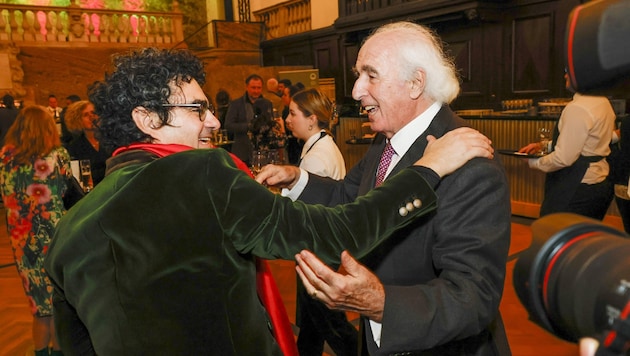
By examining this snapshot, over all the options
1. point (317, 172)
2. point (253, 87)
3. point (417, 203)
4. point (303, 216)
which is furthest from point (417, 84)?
point (253, 87)

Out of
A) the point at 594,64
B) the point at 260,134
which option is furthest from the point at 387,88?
the point at 260,134

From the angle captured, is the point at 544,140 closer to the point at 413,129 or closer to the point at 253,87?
the point at 413,129

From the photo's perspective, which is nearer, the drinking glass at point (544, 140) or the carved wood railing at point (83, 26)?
the drinking glass at point (544, 140)

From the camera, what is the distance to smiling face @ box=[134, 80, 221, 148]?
1.39 m

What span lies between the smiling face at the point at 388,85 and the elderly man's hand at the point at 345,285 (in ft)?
2.11

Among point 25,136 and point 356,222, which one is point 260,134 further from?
point 356,222

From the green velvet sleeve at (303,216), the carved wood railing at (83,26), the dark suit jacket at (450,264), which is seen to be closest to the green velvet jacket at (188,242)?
the green velvet sleeve at (303,216)

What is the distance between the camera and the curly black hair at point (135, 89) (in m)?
1.37

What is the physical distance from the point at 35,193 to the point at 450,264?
268 cm

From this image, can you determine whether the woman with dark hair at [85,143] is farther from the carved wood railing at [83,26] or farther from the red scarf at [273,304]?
the carved wood railing at [83,26]

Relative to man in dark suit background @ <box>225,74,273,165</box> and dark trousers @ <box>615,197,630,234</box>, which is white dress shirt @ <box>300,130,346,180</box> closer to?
dark trousers @ <box>615,197,630,234</box>

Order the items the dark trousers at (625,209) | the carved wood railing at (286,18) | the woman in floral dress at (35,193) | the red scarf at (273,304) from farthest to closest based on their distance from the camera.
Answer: the carved wood railing at (286,18) < the dark trousers at (625,209) < the woman in floral dress at (35,193) < the red scarf at (273,304)

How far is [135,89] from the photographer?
4.50 feet

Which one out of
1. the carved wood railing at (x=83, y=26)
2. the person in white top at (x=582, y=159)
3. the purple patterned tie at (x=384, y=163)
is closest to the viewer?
the purple patterned tie at (x=384, y=163)
